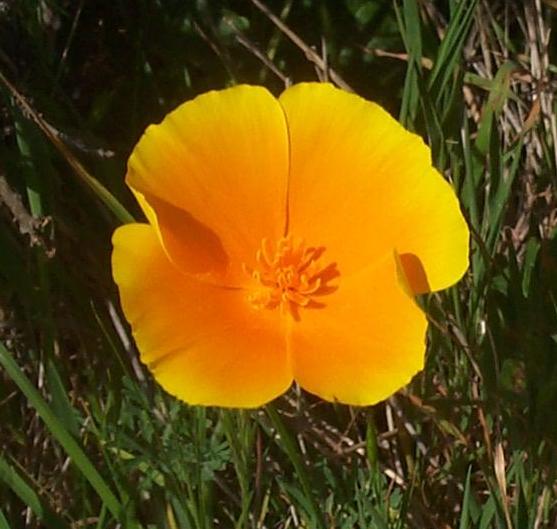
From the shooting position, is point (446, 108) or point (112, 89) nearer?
point (446, 108)

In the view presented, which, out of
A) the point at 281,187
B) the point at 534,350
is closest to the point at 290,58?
the point at 281,187

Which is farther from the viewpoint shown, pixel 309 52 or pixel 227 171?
pixel 309 52

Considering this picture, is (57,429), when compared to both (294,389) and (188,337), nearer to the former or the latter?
(188,337)

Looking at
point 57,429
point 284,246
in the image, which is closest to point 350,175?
point 284,246

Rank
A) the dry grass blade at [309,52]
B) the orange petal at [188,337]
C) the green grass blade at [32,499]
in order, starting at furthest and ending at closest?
the dry grass blade at [309,52] < the green grass blade at [32,499] < the orange petal at [188,337]

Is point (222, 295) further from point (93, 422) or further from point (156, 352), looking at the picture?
point (93, 422)

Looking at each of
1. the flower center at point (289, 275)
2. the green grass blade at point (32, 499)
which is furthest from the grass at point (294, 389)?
the flower center at point (289, 275)

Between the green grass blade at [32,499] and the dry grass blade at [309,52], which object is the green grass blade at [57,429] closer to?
the green grass blade at [32,499]

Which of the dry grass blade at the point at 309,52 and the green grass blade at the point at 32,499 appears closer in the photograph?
the green grass blade at the point at 32,499
